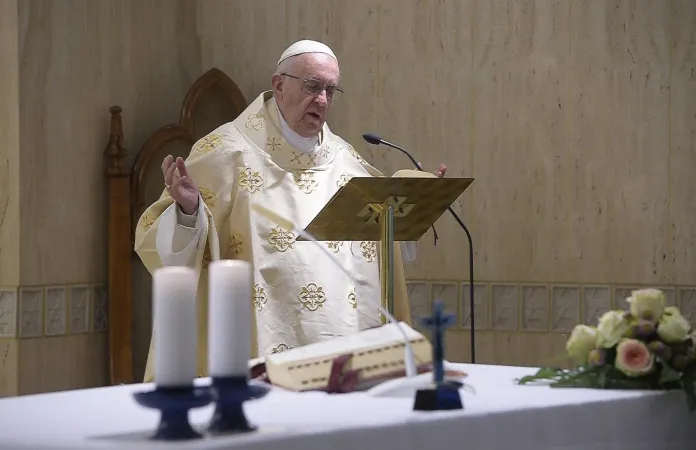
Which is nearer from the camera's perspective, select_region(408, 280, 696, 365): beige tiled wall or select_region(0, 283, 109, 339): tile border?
select_region(0, 283, 109, 339): tile border

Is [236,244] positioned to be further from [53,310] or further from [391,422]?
[391,422]

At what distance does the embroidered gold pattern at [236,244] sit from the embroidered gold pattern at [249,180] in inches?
8.5

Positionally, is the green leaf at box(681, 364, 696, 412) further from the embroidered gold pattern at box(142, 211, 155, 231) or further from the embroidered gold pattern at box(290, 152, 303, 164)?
the embroidered gold pattern at box(290, 152, 303, 164)

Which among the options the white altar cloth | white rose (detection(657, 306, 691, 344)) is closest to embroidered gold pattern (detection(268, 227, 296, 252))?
the white altar cloth

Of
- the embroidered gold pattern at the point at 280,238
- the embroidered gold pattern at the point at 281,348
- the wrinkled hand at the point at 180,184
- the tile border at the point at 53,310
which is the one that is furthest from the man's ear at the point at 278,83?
the tile border at the point at 53,310

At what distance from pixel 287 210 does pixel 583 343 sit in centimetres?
255

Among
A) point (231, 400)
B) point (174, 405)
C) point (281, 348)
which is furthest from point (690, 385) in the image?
point (281, 348)

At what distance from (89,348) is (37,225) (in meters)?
0.80

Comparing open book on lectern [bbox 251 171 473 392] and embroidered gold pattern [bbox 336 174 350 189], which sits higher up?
embroidered gold pattern [bbox 336 174 350 189]

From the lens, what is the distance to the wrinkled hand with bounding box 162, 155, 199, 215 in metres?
4.86

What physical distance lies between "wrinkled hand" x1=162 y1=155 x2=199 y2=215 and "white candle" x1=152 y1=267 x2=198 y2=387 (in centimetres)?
236

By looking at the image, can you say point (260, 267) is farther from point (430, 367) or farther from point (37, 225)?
point (430, 367)

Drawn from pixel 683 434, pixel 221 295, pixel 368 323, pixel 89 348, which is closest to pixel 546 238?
pixel 368 323

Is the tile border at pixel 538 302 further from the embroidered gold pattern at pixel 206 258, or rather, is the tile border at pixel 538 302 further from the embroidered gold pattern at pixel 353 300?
the embroidered gold pattern at pixel 206 258
